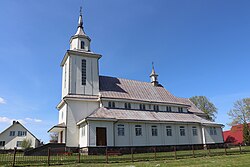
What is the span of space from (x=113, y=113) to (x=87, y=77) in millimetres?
6496

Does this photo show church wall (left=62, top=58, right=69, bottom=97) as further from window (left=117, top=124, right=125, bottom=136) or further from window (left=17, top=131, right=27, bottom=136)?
window (left=17, top=131, right=27, bottom=136)

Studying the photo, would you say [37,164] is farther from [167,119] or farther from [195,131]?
[195,131]

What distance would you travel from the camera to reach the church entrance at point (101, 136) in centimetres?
2439

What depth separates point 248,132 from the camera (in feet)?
121

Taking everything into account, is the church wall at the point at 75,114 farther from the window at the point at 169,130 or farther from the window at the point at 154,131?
the window at the point at 169,130

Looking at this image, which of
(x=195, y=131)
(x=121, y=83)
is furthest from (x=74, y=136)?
(x=195, y=131)

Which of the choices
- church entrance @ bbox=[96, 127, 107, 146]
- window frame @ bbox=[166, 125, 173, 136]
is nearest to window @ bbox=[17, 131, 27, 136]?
church entrance @ bbox=[96, 127, 107, 146]

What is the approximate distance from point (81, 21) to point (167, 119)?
64.7 ft

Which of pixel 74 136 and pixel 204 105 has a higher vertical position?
pixel 204 105

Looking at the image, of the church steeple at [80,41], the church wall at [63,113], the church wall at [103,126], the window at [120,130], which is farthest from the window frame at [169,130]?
the church steeple at [80,41]

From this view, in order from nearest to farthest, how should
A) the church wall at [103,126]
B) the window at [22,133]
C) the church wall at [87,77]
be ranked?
the church wall at [103,126], the church wall at [87,77], the window at [22,133]

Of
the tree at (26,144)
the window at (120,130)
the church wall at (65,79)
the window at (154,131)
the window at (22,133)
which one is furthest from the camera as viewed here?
the window at (22,133)

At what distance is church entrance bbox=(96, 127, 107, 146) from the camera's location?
2439cm

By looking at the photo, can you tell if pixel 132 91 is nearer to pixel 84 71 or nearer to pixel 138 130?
pixel 138 130
